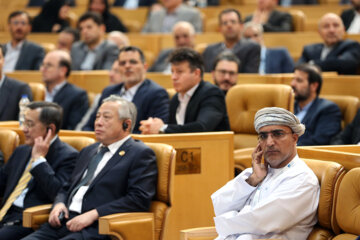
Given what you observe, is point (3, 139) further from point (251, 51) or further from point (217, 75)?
point (251, 51)

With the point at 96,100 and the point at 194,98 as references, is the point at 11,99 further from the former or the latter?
A: the point at 194,98

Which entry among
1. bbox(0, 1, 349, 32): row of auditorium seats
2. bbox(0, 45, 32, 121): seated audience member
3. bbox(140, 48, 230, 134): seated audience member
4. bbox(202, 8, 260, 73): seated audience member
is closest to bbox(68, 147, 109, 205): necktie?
bbox(140, 48, 230, 134): seated audience member

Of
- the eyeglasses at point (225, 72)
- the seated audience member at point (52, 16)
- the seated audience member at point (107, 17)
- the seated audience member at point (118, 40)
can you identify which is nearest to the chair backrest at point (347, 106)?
the eyeglasses at point (225, 72)

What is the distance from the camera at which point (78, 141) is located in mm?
4461

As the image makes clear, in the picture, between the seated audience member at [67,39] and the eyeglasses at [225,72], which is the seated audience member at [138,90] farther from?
the seated audience member at [67,39]

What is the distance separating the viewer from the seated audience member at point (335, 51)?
6.69 m

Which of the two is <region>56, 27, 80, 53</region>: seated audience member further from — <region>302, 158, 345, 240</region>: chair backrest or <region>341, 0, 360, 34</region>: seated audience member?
<region>302, 158, 345, 240</region>: chair backrest

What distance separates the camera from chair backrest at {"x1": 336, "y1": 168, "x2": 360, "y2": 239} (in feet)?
9.77

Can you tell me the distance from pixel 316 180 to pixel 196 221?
1.36m

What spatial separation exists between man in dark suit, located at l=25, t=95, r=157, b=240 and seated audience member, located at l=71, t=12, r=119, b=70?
3528 millimetres

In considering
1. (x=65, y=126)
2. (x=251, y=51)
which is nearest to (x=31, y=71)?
(x=65, y=126)

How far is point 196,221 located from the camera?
14.4ft

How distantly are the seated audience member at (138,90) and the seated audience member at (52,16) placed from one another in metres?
4.15

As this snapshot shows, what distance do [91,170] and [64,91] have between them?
2314 mm
